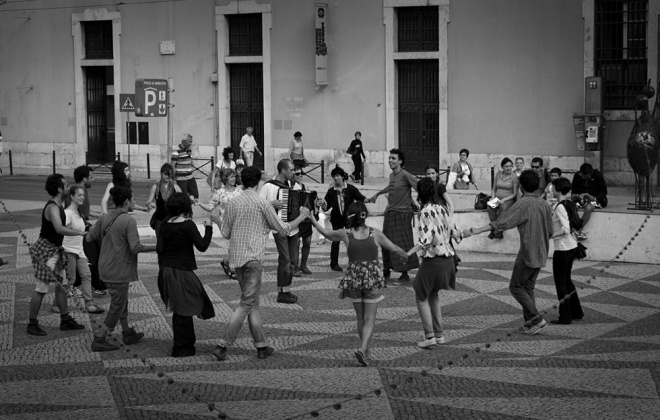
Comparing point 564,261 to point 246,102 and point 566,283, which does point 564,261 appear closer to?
point 566,283

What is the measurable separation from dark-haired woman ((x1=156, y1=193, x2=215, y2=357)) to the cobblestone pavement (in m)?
0.33

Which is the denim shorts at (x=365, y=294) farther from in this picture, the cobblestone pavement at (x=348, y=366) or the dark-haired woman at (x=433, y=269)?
the dark-haired woman at (x=433, y=269)

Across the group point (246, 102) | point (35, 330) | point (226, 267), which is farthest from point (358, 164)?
point (35, 330)

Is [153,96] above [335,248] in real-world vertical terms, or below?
above

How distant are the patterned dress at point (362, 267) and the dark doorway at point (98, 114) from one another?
26503mm

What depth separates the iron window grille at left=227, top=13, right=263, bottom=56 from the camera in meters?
32.6

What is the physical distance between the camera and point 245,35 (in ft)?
108

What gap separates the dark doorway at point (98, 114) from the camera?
3638 centimetres

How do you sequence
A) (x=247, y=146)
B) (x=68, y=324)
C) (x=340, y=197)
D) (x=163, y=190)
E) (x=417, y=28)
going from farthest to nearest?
(x=247, y=146), (x=417, y=28), (x=340, y=197), (x=163, y=190), (x=68, y=324)

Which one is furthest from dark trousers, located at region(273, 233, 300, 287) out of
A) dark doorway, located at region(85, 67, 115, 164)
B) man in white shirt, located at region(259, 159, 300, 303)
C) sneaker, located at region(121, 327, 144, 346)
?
dark doorway, located at region(85, 67, 115, 164)

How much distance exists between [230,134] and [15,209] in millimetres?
9412

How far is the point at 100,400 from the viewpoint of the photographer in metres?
9.46

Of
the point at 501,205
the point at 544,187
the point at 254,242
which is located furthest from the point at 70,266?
the point at 544,187

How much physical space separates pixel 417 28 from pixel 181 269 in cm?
1967
